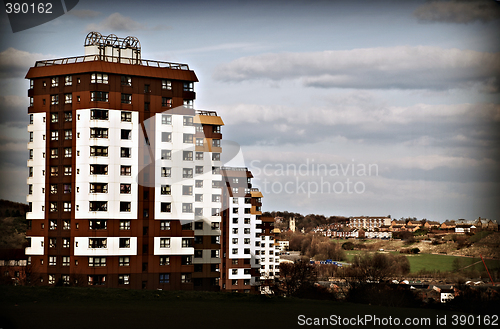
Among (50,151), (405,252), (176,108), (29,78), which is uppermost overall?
(29,78)

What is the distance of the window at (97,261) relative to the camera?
1158 inches

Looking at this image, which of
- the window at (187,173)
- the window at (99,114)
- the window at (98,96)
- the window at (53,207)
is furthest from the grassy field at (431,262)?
the window at (53,207)

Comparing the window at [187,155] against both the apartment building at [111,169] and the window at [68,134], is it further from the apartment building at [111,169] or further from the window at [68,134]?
the window at [68,134]

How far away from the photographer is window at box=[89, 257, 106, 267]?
29.4 metres

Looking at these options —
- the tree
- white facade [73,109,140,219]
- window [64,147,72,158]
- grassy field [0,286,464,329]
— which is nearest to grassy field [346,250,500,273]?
the tree

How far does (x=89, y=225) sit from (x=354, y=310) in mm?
20474

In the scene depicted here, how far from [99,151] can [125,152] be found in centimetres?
161

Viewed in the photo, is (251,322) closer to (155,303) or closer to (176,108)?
(155,303)

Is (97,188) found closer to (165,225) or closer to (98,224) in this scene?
(98,224)

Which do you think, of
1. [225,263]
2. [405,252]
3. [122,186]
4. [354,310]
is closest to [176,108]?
[122,186]

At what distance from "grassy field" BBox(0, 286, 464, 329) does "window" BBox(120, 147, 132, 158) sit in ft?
46.3

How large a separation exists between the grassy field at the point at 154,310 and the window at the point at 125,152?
14108mm

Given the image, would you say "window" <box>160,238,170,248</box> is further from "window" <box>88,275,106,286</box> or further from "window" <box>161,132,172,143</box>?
"window" <box>161,132,172,143</box>

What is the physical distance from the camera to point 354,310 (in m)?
13.4
